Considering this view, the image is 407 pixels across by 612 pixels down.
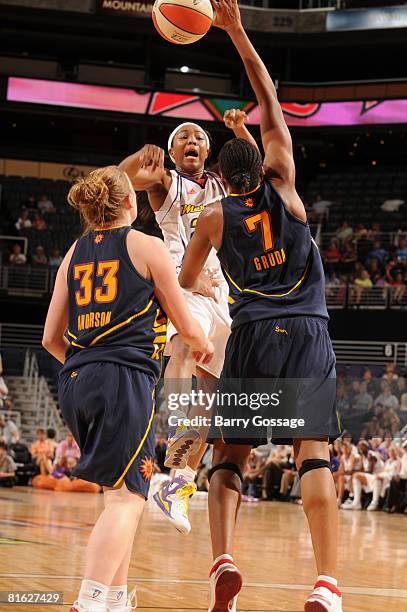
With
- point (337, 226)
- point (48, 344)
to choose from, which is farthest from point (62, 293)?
point (337, 226)

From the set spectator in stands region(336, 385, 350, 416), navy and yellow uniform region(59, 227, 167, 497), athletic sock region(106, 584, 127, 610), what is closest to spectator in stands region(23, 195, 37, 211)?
spectator in stands region(336, 385, 350, 416)

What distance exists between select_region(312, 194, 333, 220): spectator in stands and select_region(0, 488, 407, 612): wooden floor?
12878 millimetres

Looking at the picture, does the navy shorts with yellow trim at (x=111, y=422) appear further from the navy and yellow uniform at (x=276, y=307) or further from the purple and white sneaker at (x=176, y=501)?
the purple and white sneaker at (x=176, y=501)

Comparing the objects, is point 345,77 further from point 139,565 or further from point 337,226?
point 139,565

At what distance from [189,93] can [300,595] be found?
20888mm

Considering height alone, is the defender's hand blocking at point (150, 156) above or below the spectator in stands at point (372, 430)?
above

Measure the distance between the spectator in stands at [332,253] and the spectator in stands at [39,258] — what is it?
7057 mm

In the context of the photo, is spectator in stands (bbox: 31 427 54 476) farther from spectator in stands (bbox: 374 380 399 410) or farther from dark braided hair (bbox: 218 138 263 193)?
dark braided hair (bbox: 218 138 263 193)

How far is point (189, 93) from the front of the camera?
25.4 m

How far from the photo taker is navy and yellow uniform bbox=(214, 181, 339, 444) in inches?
183

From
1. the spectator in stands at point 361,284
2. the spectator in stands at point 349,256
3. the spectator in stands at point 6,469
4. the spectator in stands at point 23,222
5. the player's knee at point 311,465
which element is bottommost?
the spectator in stands at point 6,469

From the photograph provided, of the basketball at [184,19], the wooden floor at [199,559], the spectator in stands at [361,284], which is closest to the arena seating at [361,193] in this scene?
the spectator in stands at [361,284]

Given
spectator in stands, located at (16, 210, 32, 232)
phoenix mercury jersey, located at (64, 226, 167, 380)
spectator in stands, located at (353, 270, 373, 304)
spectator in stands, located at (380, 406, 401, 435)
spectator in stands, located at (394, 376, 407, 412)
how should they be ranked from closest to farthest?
phoenix mercury jersey, located at (64, 226, 167, 380), spectator in stands, located at (380, 406, 401, 435), spectator in stands, located at (394, 376, 407, 412), spectator in stands, located at (353, 270, 373, 304), spectator in stands, located at (16, 210, 32, 232)

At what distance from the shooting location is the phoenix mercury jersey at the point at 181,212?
6492 millimetres
